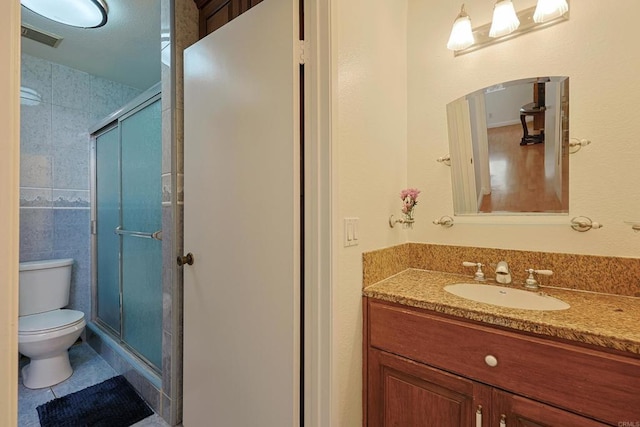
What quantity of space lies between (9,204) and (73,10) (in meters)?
1.81

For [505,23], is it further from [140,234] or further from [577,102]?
[140,234]

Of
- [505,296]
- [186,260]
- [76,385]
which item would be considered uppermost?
[186,260]

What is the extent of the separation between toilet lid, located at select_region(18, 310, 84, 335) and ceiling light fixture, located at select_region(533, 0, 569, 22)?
3.14m

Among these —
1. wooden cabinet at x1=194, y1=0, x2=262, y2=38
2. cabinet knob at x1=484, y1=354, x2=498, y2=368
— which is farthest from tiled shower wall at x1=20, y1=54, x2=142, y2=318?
cabinet knob at x1=484, y1=354, x2=498, y2=368

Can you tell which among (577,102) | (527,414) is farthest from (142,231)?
(577,102)

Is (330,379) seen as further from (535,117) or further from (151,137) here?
(151,137)

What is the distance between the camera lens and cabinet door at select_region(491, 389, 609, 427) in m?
0.72

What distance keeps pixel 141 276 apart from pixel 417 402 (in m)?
1.85

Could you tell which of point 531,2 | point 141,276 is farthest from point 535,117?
point 141,276

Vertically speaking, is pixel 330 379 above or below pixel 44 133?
below

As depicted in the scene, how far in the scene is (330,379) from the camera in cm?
94

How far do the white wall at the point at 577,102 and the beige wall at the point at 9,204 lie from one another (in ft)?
4.81

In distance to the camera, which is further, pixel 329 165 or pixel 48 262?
pixel 48 262

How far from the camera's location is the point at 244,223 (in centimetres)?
112
